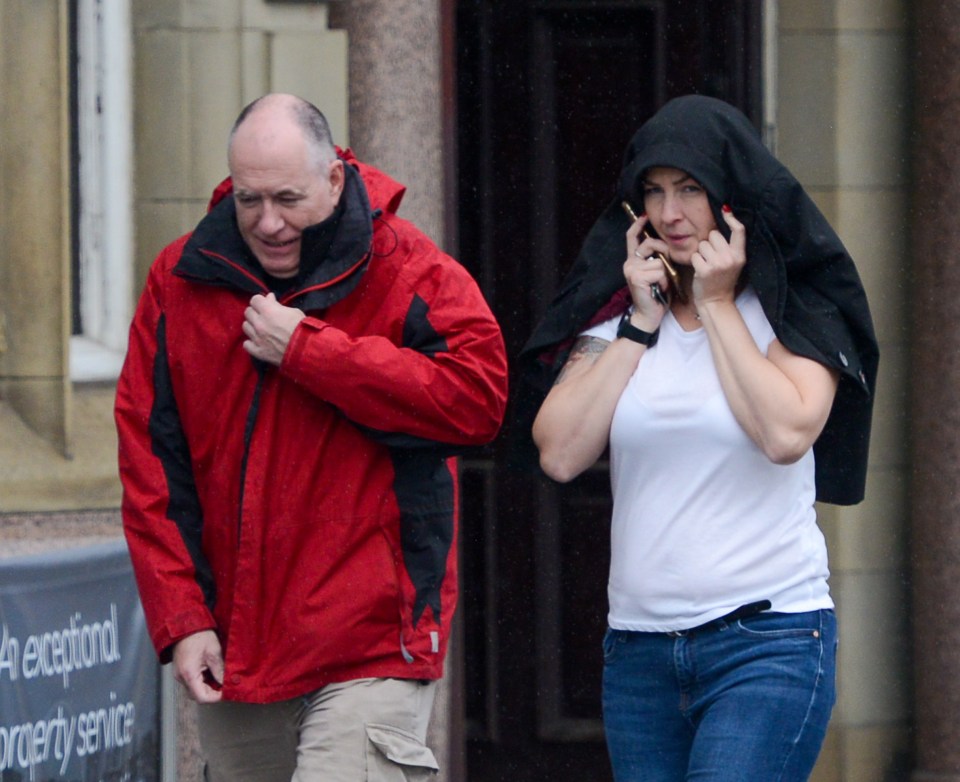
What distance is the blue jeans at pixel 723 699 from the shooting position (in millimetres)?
3328

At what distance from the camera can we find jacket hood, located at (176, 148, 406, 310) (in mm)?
3615

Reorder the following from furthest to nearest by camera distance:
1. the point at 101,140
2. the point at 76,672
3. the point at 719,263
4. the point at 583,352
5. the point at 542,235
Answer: the point at 542,235, the point at 101,140, the point at 76,672, the point at 583,352, the point at 719,263

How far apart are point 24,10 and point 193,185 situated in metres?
0.72

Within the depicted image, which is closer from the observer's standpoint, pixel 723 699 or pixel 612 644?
pixel 723 699

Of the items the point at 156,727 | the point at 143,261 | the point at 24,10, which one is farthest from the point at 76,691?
the point at 24,10

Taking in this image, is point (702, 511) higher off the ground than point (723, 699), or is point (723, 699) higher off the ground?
point (702, 511)

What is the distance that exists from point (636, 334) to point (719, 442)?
0.28 metres

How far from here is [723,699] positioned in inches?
132

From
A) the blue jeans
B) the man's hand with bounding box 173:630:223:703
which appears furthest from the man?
the blue jeans

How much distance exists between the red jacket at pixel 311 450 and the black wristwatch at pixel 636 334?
302 mm

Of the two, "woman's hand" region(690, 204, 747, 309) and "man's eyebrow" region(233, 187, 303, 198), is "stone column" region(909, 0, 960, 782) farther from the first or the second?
"man's eyebrow" region(233, 187, 303, 198)

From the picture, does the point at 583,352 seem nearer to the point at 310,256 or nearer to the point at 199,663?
the point at 310,256

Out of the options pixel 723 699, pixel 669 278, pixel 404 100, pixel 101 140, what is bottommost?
pixel 723 699

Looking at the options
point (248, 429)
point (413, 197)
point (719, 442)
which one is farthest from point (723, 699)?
point (413, 197)
